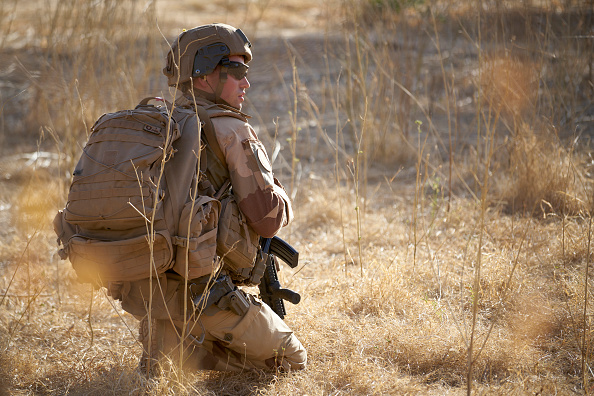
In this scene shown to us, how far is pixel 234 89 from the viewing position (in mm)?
2496

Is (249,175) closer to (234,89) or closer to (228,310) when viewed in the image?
(234,89)

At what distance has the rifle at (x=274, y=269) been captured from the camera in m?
2.69

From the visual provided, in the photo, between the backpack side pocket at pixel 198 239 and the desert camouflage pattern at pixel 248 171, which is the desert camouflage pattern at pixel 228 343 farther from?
the desert camouflage pattern at pixel 248 171

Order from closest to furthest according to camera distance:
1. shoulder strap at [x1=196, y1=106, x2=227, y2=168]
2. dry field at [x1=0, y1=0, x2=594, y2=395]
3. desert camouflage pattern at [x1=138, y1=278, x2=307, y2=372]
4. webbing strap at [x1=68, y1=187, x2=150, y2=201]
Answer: webbing strap at [x1=68, y1=187, x2=150, y2=201] → shoulder strap at [x1=196, y1=106, x2=227, y2=168] → desert camouflage pattern at [x1=138, y1=278, x2=307, y2=372] → dry field at [x1=0, y1=0, x2=594, y2=395]

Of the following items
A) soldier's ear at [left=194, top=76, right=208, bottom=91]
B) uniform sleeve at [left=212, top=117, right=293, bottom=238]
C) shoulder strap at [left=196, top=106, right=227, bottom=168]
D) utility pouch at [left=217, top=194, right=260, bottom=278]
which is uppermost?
soldier's ear at [left=194, top=76, right=208, bottom=91]

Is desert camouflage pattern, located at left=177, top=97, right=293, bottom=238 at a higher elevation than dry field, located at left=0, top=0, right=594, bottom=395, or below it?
higher

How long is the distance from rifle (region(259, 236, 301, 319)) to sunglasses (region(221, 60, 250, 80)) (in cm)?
76

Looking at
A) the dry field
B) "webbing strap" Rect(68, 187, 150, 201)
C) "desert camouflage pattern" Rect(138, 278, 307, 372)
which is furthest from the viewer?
→ the dry field

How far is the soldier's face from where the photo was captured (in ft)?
8.14

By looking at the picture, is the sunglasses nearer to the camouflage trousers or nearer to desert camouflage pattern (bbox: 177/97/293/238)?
desert camouflage pattern (bbox: 177/97/293/238)

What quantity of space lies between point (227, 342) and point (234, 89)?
1.10 meters

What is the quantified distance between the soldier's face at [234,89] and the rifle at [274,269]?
0.66 meters

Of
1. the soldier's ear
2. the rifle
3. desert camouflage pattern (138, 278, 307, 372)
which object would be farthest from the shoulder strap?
desert camouflage pattern (138, 278, 307, 372)

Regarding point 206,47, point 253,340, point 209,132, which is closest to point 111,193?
point 209,132
